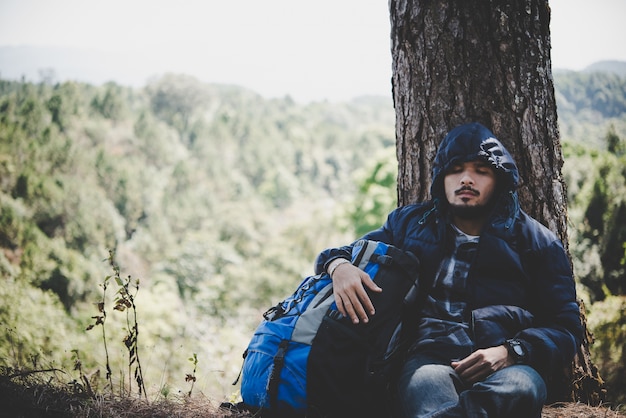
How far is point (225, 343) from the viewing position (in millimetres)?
22344

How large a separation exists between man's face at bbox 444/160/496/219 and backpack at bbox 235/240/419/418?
37cm

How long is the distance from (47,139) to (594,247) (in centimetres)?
5549

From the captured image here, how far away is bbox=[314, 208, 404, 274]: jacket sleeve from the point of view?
2357 millimetres

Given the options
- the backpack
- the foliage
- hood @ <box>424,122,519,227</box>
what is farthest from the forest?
hood @ <box>424,122,519,227</box>

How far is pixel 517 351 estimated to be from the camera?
1.90 m

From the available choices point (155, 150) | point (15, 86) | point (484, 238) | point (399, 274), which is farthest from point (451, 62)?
point (15, 86)

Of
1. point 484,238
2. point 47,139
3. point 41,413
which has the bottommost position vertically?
point 41,413

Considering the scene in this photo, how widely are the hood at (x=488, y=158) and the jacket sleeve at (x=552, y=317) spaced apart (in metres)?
0.25

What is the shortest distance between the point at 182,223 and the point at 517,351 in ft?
177

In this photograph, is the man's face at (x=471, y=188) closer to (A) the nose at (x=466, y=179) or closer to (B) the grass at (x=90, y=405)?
(A) the nose at (x=466, y=179)

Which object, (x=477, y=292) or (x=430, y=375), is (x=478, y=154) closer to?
(x=477, y=292)

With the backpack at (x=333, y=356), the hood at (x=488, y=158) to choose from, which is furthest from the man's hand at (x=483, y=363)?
the hood at (x=488, y=158)

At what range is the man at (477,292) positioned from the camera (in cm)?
185

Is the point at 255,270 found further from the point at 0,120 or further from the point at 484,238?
the point at 0,120
